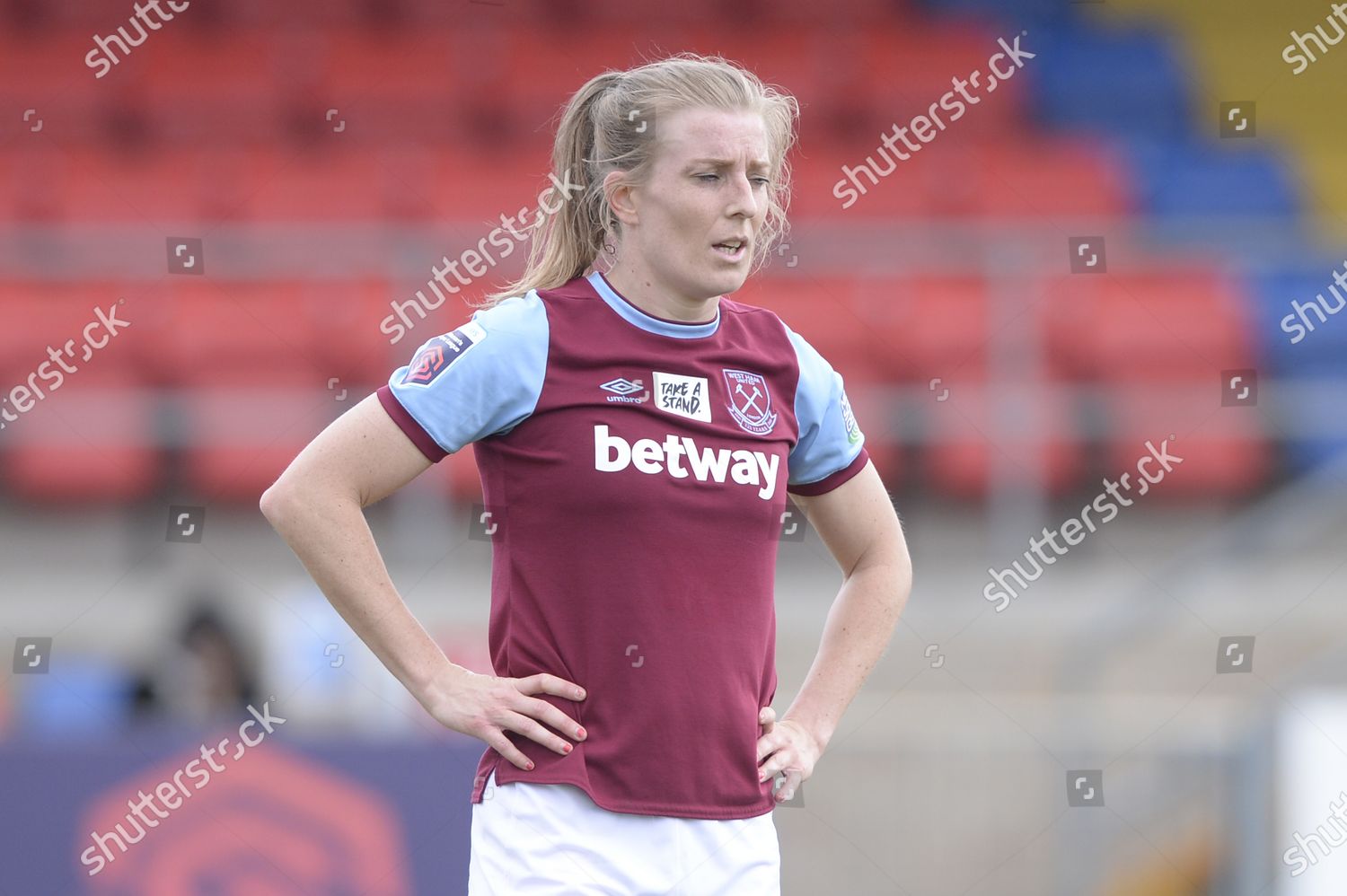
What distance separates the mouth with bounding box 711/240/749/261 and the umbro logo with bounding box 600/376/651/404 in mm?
204

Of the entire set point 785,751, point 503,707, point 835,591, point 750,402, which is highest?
point 750,402

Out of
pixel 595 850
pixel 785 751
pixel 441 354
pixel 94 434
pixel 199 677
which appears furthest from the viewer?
pixel 199 677

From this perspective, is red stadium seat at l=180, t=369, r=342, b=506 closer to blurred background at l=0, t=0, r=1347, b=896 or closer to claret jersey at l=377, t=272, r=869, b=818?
blurred background at l=0, t=0, r=1347, b=896

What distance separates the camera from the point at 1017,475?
423 centimetres

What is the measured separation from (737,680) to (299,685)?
2194mm

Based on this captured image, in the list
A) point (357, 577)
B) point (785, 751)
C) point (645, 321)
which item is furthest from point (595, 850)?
point (645, 321)

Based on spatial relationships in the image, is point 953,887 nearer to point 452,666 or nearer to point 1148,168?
point 452,666

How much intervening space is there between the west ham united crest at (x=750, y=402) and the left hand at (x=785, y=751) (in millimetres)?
389

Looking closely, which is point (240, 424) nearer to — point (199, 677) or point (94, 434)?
point (94, 434)

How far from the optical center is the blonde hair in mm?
2137

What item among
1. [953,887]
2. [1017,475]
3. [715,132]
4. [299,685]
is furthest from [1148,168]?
[715,132]

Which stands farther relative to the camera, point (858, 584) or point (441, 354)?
point (858, 584)

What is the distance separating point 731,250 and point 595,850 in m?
0.81

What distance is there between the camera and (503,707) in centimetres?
203
